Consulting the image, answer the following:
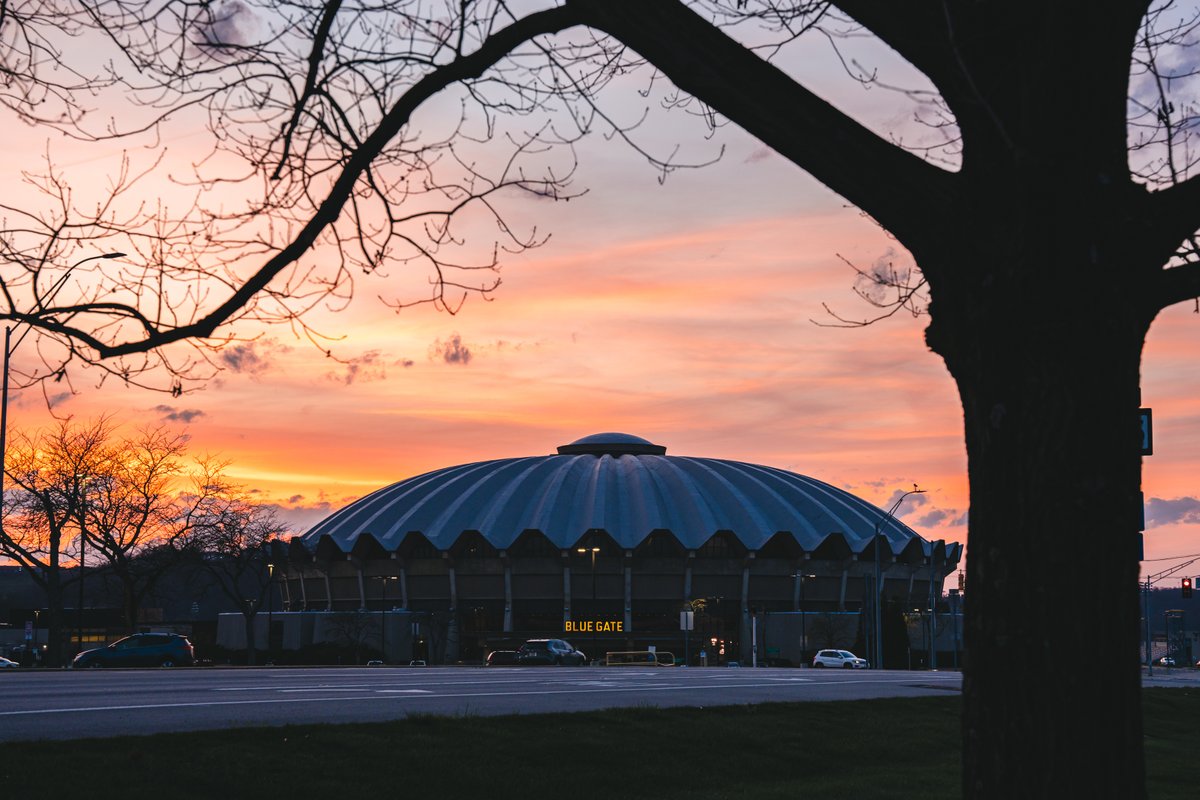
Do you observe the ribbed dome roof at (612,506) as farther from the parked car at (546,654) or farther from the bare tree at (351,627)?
the parked car at (546,654)

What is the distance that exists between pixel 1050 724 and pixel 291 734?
38.7ft

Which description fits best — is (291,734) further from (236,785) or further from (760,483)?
(760,483)

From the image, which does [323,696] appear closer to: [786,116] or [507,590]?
[786,116]

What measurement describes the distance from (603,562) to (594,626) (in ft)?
22.8

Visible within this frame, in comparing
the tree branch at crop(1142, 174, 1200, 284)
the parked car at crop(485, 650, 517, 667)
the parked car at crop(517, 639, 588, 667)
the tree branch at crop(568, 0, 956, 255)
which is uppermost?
the tree branch at crop(568, 0, 956, 255)

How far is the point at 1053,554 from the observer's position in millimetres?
5328

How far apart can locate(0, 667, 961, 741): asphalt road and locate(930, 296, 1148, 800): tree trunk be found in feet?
40.3

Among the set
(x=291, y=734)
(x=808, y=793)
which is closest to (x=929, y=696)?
(x=808, y=793)

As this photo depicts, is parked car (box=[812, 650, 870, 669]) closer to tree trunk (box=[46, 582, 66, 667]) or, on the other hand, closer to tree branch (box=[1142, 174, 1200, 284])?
tree trunk (box=[46, 582, 66, 667])

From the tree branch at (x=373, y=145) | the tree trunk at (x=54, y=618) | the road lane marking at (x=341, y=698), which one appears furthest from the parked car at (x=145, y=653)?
the tree branch at (x=373, y=145)

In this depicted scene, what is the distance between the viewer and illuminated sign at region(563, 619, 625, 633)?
389 ft

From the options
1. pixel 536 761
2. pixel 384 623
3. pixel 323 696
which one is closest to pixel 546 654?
pixel 384 623

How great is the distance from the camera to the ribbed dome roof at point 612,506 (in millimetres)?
125250

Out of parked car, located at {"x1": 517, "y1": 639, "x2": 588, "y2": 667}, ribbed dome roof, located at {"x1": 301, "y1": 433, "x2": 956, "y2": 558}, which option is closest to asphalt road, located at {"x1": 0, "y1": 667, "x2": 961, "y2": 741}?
parked car, located at {"x1": 517, "y1": 639, "x2": 588, "y2": 667}
